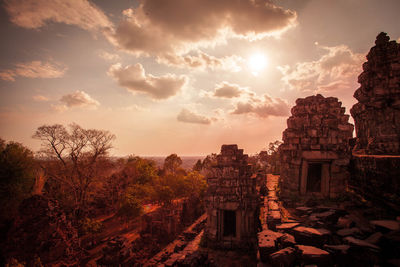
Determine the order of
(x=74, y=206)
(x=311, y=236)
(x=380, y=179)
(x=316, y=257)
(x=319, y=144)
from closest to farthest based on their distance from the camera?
(x=316, y=257)
(x=311, y=236)
(x=380, y=179)
(x=319, y=144)
(x=74, y=206)

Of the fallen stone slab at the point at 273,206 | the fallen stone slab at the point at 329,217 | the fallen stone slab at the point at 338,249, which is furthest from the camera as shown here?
the fallen stone slab at the point at 273,206

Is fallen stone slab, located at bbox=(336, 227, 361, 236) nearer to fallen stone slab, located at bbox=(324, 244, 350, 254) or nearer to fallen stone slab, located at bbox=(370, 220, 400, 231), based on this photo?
fallen stone slab, located at bbox=(370, 220, 400, 231)

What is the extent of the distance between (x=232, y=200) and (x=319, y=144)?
16.7ft

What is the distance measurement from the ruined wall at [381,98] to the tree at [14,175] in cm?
2178

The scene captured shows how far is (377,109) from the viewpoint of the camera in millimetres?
8969

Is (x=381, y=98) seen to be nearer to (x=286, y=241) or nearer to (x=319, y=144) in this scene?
(x=319, y=144)

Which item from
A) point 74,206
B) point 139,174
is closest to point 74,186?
point 74,206

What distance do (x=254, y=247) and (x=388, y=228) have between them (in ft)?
19.1

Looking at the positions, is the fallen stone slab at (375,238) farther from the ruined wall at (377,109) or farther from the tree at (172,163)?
the tree at (172,163)

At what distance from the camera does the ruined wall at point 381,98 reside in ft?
27.7

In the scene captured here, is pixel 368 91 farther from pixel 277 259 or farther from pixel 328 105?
pixel 277 259

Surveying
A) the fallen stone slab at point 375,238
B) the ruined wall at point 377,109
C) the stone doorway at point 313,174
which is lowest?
the fallen stone slab at point 375,238

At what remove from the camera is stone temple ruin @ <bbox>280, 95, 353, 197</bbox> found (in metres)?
8.41

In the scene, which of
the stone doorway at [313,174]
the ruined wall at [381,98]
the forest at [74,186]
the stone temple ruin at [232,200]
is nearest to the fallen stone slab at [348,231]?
the stone temple ruin at [232,200]
